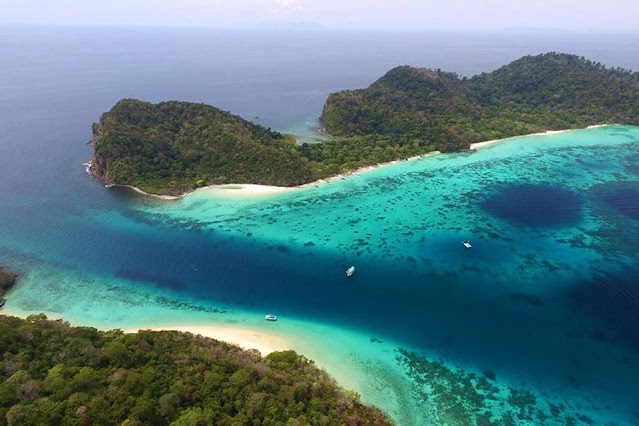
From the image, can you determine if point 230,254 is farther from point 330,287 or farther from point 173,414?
point 173,414

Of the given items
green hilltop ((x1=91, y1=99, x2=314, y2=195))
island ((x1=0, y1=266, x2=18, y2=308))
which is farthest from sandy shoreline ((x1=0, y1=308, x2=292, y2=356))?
green hilltop ((x1=91, y1=99, x2=314, y2=195))

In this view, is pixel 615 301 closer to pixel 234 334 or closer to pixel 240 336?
pixel 240 336

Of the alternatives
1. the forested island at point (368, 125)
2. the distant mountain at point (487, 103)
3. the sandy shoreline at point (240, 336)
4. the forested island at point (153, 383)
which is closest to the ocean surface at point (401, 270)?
the sandy shoreline at point (240, 336)

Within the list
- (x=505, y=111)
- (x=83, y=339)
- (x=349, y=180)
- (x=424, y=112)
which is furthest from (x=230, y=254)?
(x=505, y=111)

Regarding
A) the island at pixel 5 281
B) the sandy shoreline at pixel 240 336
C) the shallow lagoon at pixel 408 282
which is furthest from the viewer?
the island at pixel 5 281

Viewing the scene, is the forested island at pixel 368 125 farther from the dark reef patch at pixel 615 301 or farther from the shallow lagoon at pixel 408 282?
the dark reef patch at pixel 615 301

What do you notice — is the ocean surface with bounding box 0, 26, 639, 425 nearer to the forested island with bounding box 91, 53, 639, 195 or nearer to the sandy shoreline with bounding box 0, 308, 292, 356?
the sandy shoreline with bounding box 0, 308, 292, 356
